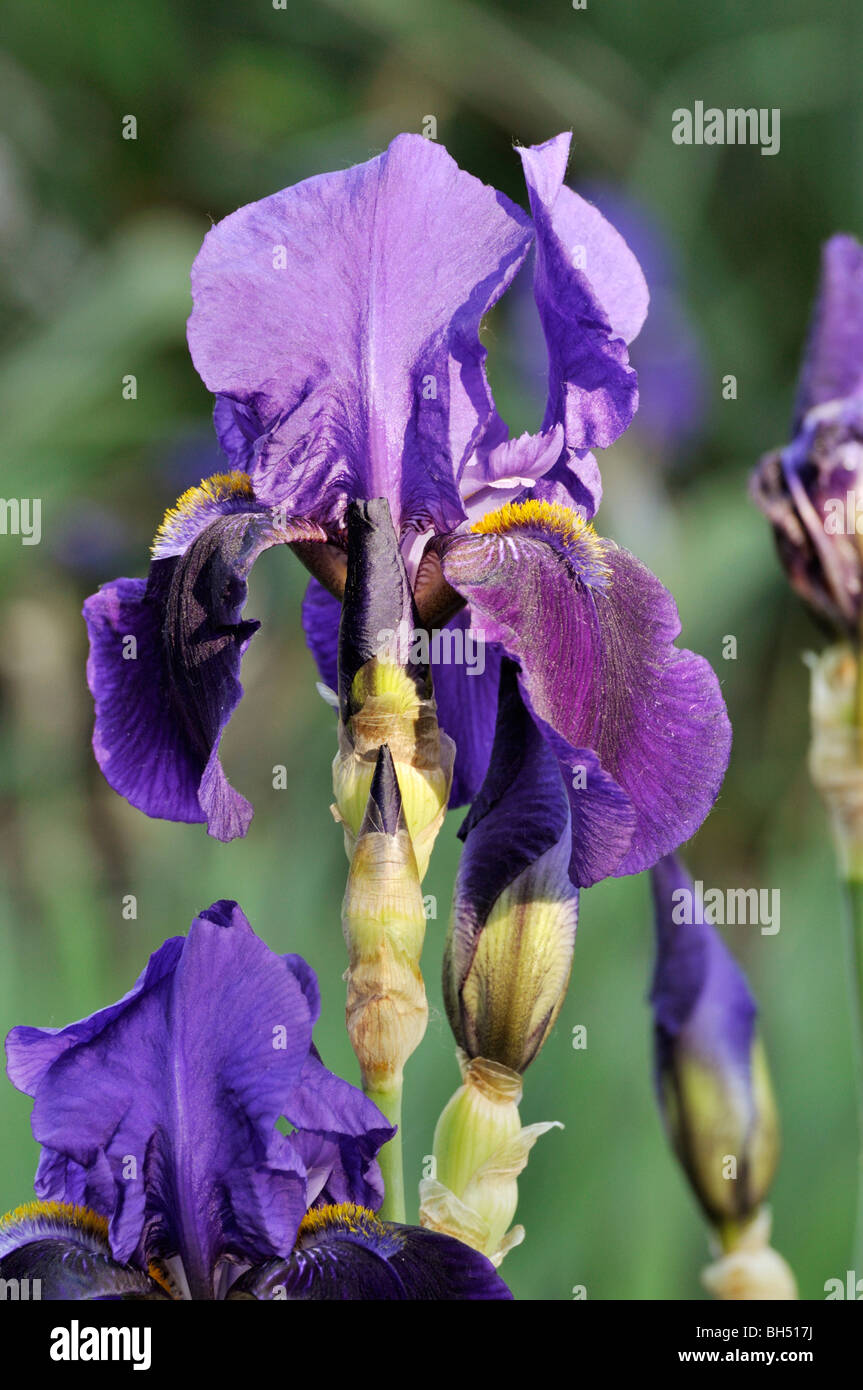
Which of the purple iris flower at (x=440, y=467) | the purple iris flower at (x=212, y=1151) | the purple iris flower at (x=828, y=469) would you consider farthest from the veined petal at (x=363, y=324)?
the purple iris flower at (x=828, y=469)

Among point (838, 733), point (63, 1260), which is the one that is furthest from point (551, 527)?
point (63, 1260)

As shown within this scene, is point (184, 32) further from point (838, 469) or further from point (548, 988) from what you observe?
point (548, 988)

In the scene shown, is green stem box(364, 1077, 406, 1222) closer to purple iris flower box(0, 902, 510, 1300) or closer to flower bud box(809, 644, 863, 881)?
purple iris flower box(0, 902, 510, 1300)

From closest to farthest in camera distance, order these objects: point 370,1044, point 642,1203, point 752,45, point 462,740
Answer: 1. point 370,1044
2. point 462,740
3. point 642,1203
4. point 752,45

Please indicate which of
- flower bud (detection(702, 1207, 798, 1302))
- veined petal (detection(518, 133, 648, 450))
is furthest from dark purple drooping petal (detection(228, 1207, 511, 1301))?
veined petal (detection(518, 133, 648, 450))

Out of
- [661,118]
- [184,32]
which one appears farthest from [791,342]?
[184,32]
